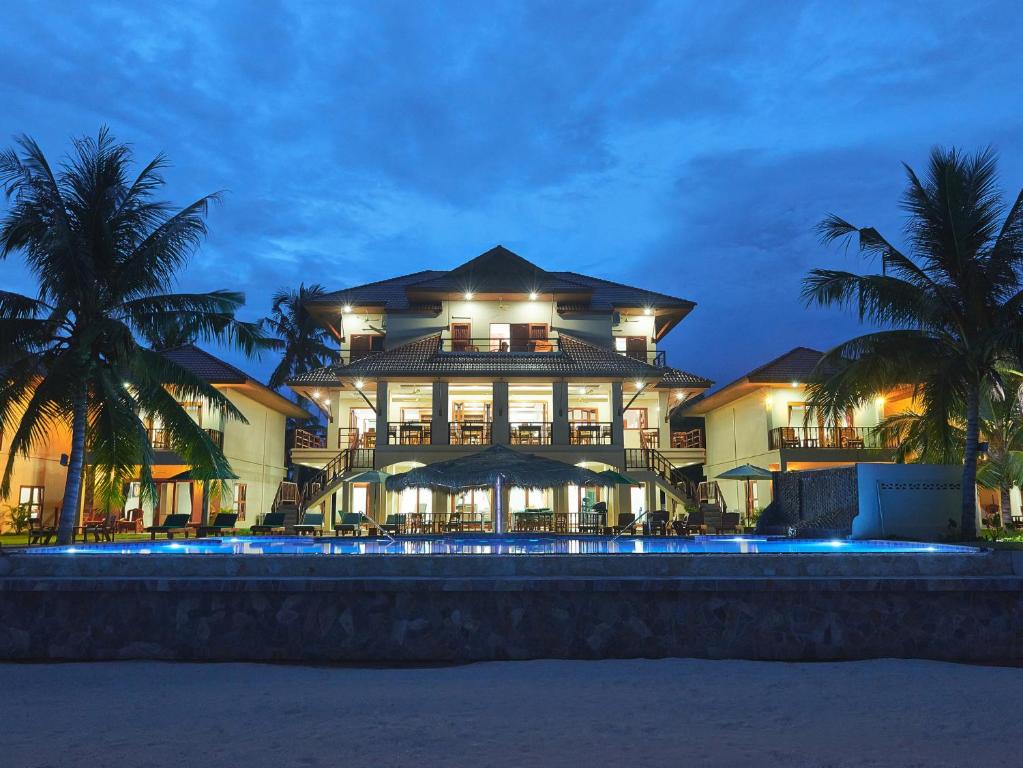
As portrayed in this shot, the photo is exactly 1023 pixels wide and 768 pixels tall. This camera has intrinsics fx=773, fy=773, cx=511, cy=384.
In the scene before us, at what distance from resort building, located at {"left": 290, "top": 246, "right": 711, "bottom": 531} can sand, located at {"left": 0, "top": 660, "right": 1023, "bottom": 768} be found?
15917 mm

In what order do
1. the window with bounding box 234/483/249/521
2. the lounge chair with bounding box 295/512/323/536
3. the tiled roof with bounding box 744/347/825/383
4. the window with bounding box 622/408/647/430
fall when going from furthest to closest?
the window with bounding box 622/408/647/430
the window with bounding box 234/483/249/521
the tiled roof with bounding box 744/347/825/383
the lounge chair with bounding box 295/512/323/536

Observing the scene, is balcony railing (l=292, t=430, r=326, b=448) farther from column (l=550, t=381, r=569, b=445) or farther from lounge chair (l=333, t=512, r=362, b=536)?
column (l=550, t=381, r=569, b=445)

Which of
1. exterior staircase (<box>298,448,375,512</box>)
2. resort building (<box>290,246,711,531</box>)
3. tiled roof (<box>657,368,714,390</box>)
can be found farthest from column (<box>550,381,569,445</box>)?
exterior staircase (<box>298,448,375,512</box>)

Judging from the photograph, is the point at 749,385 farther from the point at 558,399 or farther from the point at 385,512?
the point at 385,512

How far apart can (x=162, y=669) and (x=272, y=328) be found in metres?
39.6

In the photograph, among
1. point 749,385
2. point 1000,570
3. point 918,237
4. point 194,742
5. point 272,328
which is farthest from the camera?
point 272,328

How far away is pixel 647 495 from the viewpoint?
90.3ft

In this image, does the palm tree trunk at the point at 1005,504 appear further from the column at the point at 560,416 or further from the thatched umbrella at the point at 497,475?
the thatched umbrella at the point at 497,475

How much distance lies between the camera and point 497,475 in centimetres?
1588

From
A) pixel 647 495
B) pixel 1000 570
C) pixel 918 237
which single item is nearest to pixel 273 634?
pixel 1000 570

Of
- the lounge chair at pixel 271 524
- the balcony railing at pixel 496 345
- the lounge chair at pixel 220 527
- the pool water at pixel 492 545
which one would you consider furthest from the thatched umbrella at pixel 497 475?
the balcony railing at pixel 496 345

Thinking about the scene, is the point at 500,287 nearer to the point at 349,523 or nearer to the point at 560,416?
the point at 560,416

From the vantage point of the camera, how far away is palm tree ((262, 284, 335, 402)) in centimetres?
4475

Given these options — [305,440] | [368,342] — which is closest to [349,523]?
[305,440]
